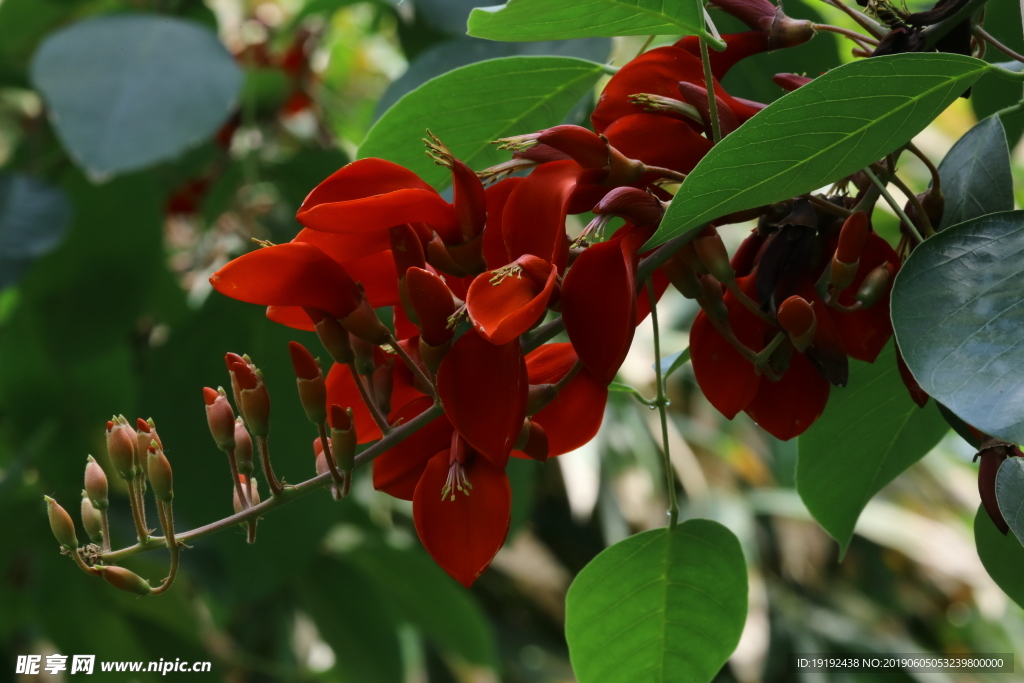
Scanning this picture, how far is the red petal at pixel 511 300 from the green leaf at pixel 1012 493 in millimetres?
134

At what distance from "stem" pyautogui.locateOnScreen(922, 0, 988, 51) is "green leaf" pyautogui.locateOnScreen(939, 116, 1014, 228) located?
1.5 inches

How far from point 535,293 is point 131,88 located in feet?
1.70

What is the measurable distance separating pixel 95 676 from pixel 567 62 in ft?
2.07

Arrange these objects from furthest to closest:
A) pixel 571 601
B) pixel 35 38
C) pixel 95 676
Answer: pixel 35 38, pixel 95 676, pixel 571 601

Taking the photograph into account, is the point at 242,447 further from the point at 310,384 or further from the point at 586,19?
the point at 586,19

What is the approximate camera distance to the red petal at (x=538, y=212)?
0.81ft

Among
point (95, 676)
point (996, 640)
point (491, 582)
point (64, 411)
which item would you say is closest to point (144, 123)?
point (64, 411)

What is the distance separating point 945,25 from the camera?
28cm

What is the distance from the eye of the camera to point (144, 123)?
0.60 meters

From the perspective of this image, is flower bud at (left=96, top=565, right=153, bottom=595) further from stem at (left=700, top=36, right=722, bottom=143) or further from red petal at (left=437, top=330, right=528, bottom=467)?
stem at (left=700, top=36, right=722, bottom=143)

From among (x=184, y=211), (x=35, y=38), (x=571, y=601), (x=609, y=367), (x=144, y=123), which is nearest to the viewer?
(x=609, y=367)

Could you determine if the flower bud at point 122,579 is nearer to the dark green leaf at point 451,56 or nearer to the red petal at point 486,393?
the red petal at point 486,393

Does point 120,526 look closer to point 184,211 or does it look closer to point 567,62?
point 184,211

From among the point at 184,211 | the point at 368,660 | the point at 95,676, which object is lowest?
the point at 368,660
